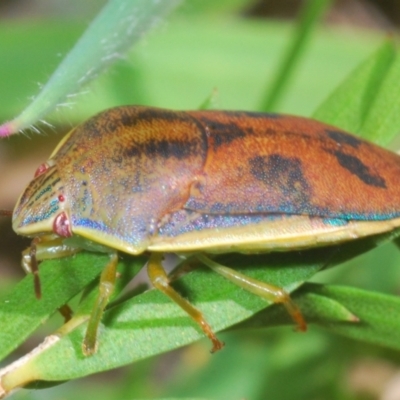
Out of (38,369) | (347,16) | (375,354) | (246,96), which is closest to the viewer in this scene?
(38,369)

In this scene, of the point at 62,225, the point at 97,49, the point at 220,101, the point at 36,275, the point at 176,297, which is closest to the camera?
the point at 36,275

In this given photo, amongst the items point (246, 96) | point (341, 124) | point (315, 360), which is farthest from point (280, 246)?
point (246, 96)

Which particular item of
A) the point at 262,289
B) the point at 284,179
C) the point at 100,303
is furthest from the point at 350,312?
the point at 100,303

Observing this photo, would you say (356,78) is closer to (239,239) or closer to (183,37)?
(239,239)

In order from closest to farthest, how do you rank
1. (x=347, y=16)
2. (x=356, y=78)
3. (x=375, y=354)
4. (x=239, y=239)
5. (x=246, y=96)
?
1. (x=239, y=239)
2. (x=356, y=78)
3. (x=375, y=354)
4. (x=246, y=96)
5. (x=347, y=16)

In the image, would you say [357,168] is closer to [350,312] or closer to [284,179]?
[284,179]

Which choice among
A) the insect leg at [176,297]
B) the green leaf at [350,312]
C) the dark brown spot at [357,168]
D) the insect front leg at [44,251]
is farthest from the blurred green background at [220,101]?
the green leaf at [350,312]
